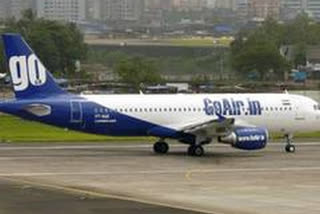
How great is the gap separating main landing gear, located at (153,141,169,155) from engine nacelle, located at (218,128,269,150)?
328 cm

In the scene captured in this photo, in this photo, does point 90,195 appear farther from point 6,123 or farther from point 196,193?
point 6,123

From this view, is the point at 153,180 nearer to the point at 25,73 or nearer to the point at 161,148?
the point at 161,148

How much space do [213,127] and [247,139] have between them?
1604mm

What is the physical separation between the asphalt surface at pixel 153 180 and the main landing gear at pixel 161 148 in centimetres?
46

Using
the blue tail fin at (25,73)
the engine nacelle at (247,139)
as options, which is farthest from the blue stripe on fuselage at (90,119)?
the engine nacelle at (247,139)

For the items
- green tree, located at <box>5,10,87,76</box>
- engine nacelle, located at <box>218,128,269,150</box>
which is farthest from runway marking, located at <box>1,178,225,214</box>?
green tree, located at <box>5,10,87,76</box>

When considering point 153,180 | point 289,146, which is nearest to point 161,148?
point 289,146

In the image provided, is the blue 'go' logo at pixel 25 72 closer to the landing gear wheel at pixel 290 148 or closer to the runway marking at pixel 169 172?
the runway marking at pixel 169 172

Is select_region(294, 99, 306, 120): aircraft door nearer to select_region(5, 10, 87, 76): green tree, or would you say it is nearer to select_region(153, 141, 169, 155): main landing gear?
select_region(153, 141, 169, 155): main landing gear

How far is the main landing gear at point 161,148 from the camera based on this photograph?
54.0 m

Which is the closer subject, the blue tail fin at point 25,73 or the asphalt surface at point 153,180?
the asphalt surface at point 153,180

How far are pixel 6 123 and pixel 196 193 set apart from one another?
129 feet

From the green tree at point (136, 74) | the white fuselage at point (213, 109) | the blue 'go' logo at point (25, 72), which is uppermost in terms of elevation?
the blue 'go' logo at point (25, 72)

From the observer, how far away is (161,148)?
54.1m
